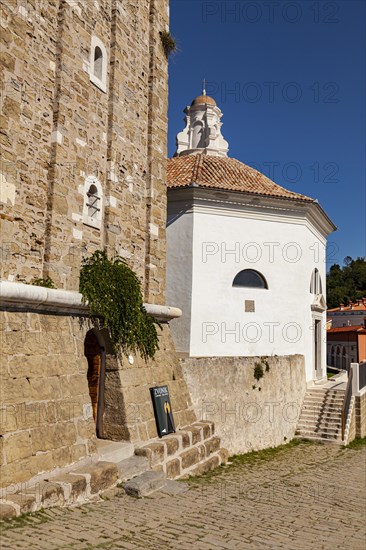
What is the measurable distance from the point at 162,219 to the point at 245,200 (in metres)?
6.07

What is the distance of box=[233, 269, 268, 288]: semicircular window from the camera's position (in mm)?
16031

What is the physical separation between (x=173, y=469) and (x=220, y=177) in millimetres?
11055

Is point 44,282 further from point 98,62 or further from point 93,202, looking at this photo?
point 98,62

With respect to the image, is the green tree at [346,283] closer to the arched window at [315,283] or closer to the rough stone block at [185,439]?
the arched window at [315,283]

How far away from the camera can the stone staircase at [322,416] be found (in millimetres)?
14531

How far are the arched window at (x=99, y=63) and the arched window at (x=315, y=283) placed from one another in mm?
11628

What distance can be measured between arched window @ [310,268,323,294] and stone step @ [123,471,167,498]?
478 inches

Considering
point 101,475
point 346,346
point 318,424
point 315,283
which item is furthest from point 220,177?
point 346,346

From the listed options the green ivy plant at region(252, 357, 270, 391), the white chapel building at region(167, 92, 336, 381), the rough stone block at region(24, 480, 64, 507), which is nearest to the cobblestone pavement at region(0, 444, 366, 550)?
the rough stone block at region(24, 480, 64, 507)

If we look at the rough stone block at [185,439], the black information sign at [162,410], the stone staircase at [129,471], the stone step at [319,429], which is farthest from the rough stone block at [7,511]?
the stone step at [319,429]

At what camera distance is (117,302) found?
848 cm

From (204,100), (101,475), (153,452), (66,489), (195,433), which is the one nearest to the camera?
(66,489)

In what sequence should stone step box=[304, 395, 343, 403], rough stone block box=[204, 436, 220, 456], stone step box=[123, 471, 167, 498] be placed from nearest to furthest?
1. stone step box=[123, 471, 167, 498]
2. rough stone block box=[204, 436, 220, 456]
3. stone step box=[304, 395, 343, 403]

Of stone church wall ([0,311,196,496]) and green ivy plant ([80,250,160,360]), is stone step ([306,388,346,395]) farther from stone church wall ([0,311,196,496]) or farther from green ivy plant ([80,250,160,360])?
stone church wall ([0,311,196,496])
